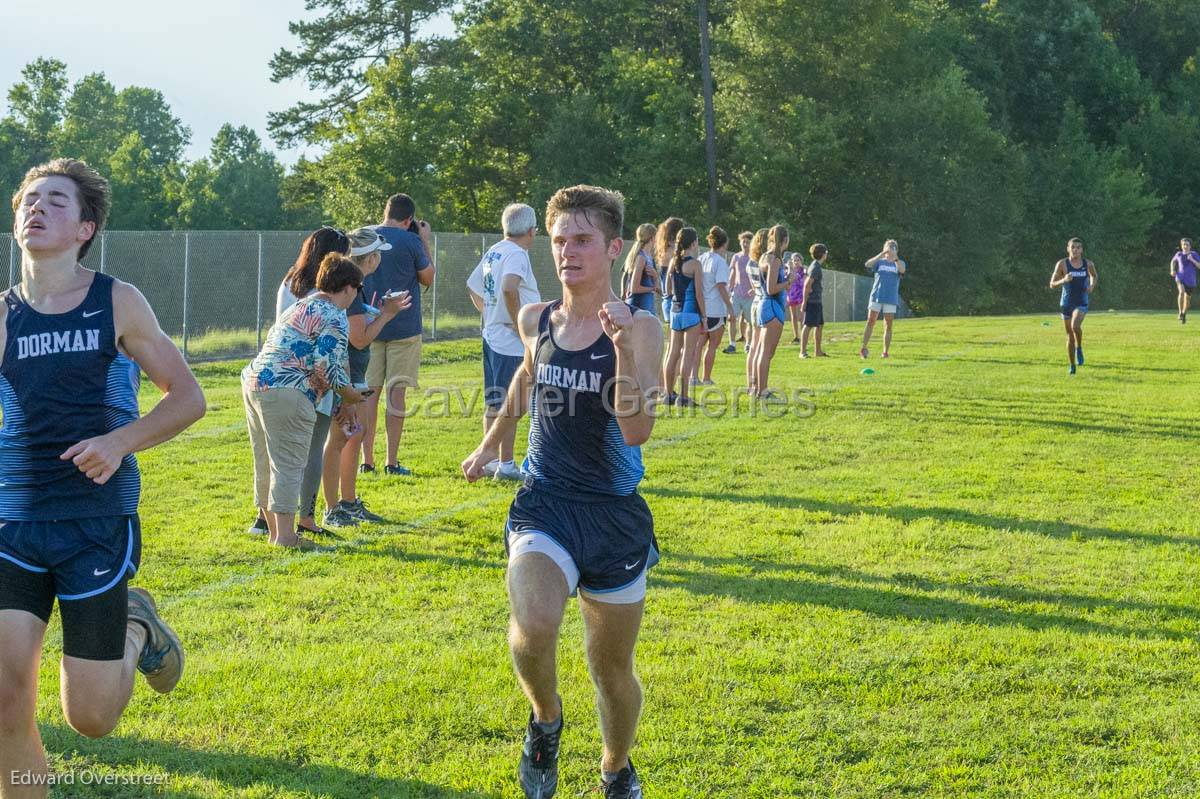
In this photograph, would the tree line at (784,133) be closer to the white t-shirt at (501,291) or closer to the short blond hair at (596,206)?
the white t-shirt at (501,291)

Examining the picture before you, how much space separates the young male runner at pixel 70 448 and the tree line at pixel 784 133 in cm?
4492

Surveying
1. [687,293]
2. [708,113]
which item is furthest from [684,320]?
[708,113]

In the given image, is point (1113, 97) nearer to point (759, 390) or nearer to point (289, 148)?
point (289, 148)

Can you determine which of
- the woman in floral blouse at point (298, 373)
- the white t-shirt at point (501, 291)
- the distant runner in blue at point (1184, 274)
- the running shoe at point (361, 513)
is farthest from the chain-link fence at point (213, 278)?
the distant runner in blue at point (1184, 274)

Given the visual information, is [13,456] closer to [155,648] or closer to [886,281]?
[155,648]

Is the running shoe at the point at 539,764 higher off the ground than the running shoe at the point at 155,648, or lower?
lower

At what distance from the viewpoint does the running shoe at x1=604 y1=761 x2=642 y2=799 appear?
417 cm

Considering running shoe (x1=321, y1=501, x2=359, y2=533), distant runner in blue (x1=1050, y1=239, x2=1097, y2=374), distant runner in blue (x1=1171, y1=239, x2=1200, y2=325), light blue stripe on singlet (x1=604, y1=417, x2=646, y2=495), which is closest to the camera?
light blue stripe on singlet (x1=604, y1=417, x2=646, y2=495)

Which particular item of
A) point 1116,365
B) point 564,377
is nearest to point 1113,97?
point 1116,365

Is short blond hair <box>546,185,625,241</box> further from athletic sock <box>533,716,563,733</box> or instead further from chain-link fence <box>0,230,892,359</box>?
chain-link fence <box>0,230,892,359</box>

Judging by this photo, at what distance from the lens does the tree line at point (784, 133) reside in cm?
4972

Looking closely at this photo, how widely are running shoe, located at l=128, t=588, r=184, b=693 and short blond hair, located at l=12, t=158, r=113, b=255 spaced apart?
1.24 meters

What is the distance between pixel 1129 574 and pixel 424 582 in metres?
4.18

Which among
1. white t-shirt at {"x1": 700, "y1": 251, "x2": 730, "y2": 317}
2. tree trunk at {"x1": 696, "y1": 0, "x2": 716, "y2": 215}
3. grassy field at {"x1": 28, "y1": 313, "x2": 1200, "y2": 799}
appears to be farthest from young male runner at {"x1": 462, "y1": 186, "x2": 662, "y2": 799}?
tree trunk at {"x1": 696, "y1": 0, "x2": 716, "y2": 215}
